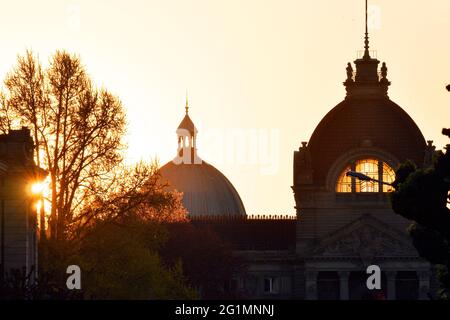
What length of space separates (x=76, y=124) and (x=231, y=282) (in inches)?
3031

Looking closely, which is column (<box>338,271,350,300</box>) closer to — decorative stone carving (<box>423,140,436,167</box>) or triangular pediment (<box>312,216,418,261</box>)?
triangular pediment (<box>312,216,418,261</box>)

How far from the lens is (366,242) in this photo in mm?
189875

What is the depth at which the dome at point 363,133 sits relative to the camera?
189750 millimetres

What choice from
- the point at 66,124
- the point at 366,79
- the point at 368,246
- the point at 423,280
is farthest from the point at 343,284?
the point at 66,124

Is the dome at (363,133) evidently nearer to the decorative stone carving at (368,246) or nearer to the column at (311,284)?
the decorative stone carving at (368,246)

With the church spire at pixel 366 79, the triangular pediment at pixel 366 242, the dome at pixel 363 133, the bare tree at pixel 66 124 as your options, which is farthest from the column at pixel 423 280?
the bare tree at pixel 66 124

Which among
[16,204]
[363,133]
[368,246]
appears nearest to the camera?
[16,204]

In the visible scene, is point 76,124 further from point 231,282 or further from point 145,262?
point 231,282

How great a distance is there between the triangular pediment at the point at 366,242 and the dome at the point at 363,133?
4597 millimetres

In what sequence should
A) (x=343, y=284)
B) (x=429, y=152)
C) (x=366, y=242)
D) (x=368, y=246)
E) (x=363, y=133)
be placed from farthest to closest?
1. (x=363, y=133)
2. (x=343, y=284)
3. (x=366, y=242)
4. (x=368, y=246)
5. (x=429, y=152)

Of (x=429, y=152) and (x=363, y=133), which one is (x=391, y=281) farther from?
(x=363, y=133)

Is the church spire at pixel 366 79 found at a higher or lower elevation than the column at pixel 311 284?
higher

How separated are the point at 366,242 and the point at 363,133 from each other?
851cm

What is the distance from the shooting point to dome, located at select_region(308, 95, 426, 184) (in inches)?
7470
